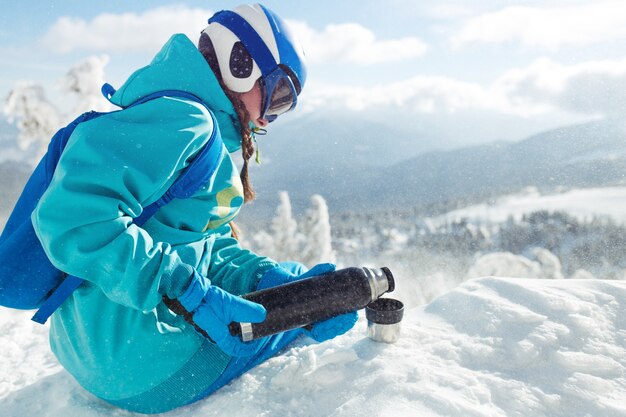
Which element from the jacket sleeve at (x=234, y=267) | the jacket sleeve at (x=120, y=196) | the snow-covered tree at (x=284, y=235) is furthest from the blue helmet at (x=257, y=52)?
the snow-covered tree at (x=284, y=235)

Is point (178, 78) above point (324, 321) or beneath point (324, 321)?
above

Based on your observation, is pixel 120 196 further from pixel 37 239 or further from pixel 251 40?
pixel 251 40

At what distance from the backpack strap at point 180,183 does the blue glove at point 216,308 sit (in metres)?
0.35

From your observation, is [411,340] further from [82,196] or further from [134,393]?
[82,196]

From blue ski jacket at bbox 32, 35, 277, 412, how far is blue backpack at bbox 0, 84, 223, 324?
66 mm

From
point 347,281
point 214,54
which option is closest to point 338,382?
point 347,281

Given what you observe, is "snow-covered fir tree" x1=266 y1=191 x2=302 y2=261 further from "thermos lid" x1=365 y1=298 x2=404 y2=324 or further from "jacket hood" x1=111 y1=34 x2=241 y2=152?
"jacket hood" x1=111 y1=34 x2=241 y2=152

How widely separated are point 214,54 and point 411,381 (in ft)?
6.25

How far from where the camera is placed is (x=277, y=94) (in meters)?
2.48

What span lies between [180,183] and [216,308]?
0.54m

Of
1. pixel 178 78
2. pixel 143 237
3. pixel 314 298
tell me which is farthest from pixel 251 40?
pixel 314 298

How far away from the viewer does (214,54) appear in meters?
2.30

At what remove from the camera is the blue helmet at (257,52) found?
2297 millimetres

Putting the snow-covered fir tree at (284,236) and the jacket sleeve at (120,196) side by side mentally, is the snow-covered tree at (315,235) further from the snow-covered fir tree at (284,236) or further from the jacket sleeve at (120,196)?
the jacket sleeve at (120,196)
